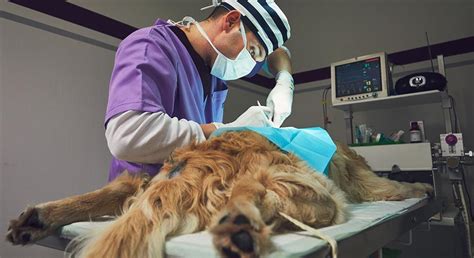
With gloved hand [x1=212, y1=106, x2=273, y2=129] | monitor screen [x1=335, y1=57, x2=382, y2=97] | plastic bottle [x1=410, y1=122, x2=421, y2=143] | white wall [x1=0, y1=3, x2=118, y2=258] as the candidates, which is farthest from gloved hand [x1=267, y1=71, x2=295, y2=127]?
white wall [x1=0, y1=3, x2=118, y2=258]

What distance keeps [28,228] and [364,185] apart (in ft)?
3.95

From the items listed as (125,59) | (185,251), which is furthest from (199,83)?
(185,251)

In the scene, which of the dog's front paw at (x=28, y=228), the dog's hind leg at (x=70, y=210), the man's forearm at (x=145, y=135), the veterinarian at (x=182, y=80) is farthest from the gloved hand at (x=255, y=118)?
the dog's front paw at (x=28, y=228)

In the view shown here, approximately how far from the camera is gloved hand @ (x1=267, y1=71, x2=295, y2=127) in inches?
50.4

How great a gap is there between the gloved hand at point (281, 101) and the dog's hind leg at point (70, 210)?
63cm

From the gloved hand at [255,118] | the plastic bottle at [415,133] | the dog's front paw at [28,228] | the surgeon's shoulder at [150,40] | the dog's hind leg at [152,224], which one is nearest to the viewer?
the dog's hind leg at [152,224]

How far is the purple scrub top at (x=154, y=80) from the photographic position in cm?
80

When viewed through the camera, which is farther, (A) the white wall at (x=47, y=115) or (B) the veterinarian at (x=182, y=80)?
(A) the white wall at (x=47, y=115)

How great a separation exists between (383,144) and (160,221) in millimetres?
1511

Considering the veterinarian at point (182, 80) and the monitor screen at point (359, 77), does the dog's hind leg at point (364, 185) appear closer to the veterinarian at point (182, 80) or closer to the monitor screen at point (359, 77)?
the veterinarian at point (182, 80)

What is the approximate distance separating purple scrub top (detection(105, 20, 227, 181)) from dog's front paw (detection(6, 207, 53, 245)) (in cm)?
26

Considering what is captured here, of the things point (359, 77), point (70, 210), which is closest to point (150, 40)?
point (70, 210)

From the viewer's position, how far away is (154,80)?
877 millimetres

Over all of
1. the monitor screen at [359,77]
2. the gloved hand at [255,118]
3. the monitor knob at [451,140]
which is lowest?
the monitor knob at [451,140]
